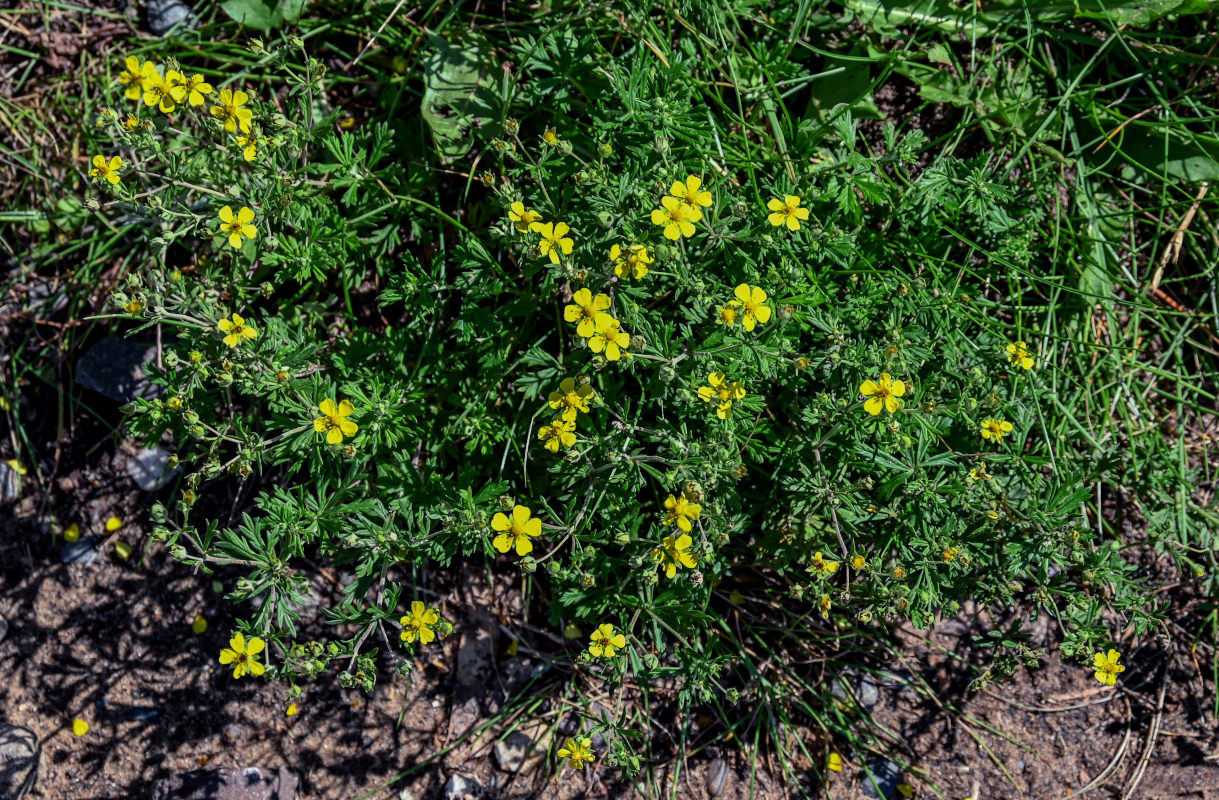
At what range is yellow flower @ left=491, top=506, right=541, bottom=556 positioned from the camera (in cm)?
334

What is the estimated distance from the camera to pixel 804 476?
12.1 feet

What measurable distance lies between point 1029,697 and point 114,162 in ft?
17.1

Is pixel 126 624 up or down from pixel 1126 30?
down

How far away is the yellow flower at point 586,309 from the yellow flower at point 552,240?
0.17 metres

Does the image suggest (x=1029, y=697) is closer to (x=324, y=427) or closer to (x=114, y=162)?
(x=324, y=427)

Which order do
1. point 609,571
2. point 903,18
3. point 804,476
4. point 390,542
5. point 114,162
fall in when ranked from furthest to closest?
point 903,18 → point 609,571 → point 804,476 → point 390,542 → point 114,162

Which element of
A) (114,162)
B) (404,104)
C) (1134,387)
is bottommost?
(1134,387)

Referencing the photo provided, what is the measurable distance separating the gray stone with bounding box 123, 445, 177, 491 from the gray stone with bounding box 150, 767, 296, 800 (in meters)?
1.60

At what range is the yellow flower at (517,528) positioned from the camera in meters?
3.34

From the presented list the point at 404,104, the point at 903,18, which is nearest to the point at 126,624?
the point at 404,104

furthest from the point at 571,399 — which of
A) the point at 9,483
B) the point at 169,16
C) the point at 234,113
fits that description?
the point at 9,483

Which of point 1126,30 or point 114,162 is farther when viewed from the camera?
point 1126,30

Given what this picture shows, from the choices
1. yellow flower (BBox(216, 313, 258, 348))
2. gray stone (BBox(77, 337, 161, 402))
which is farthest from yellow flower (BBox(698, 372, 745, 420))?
gray stone (BBox(77, 337, 161, 402))

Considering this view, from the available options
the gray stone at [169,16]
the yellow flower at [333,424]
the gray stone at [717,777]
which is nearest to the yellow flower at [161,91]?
the yellow flower at [333,424]
